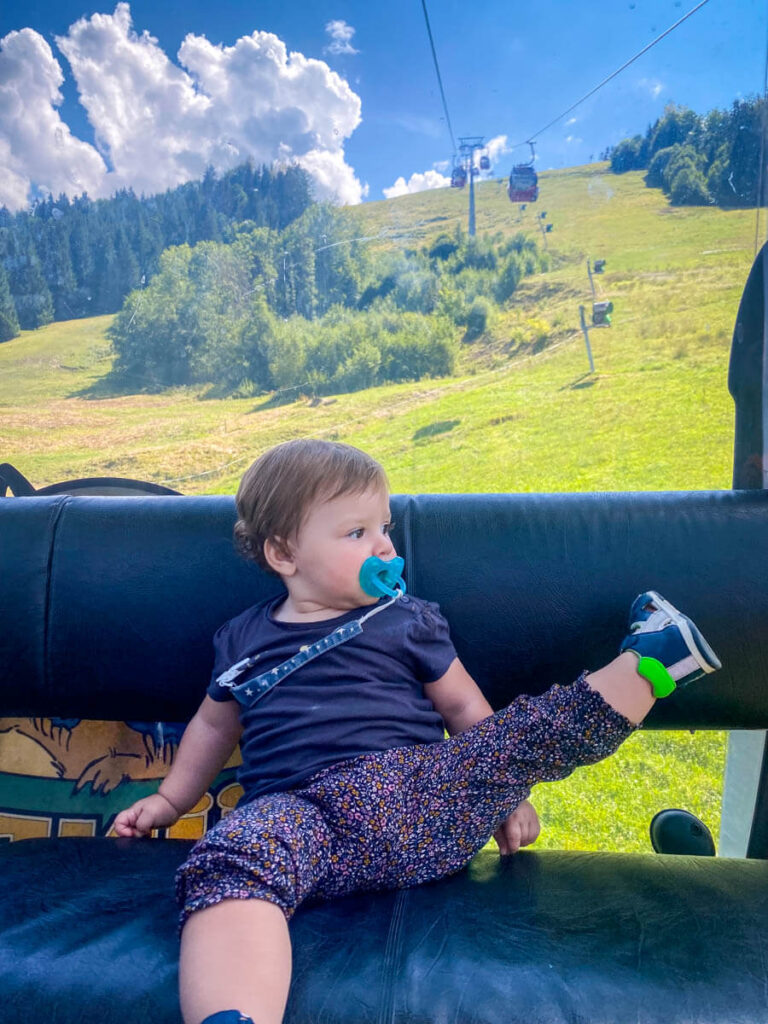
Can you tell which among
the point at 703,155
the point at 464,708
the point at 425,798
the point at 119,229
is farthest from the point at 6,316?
the point at 703,155

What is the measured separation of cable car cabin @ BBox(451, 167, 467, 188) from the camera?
7.45ft

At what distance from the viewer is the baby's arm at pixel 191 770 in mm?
1548

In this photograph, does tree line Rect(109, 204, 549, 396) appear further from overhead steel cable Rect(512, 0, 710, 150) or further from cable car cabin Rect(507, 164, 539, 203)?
overhead steel cable Rect(512, 0, 710, 150)

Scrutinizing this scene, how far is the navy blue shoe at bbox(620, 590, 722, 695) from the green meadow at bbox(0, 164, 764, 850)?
92 cm

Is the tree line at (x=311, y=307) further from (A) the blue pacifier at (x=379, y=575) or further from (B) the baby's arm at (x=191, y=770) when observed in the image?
(B) the baby's arm at (x=191, y=770)

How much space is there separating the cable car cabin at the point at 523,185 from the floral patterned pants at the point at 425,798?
1583mm

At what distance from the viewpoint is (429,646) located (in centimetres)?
150

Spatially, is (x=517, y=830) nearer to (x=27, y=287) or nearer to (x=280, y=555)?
(x=280, y=555)

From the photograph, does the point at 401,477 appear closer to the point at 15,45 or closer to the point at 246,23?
the point at 246,23

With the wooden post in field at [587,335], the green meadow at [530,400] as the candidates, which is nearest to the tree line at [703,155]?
the green meadow at [530,400]

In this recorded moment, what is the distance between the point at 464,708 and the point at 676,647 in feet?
1.46

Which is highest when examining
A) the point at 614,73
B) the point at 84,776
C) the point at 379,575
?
the point at 614,73

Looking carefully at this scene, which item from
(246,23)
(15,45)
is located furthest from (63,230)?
(246,23)

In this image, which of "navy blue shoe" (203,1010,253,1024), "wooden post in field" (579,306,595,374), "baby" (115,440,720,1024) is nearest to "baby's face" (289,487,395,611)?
"baby" (115,440,720,1024)
